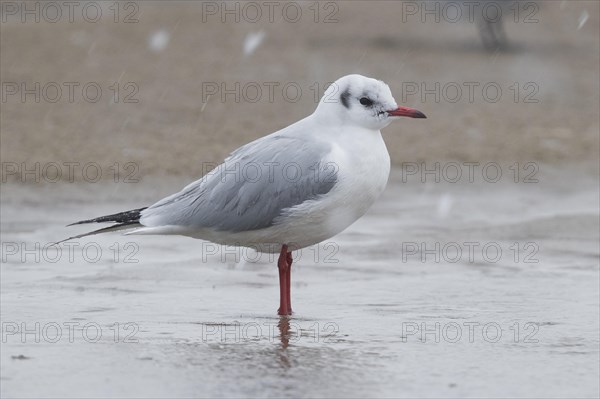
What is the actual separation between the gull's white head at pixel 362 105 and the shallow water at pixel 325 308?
3.25 feet

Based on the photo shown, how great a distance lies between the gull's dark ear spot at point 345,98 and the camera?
21.1ft

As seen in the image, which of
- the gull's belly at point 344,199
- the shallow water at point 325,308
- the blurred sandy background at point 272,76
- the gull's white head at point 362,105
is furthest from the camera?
the blurred sandy background at point 272,76

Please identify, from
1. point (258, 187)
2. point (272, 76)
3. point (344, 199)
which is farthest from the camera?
point (272, 76)

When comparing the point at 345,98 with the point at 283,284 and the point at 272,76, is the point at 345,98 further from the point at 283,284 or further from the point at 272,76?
the point at 272,76

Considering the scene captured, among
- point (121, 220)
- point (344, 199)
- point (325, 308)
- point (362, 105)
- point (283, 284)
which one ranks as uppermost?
point (362, 105)

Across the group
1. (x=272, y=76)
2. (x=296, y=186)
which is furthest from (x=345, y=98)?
(x=272, y=76)

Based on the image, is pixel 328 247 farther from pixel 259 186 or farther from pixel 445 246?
pixel 259 186

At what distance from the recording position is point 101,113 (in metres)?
13.5

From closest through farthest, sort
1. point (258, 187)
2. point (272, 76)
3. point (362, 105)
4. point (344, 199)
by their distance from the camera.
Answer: point (344, 199), point (258, 187), point (362, 105), point (272, 76)

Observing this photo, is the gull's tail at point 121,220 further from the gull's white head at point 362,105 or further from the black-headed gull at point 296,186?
the gull's white head at point 362,105

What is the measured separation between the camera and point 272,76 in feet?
50.4

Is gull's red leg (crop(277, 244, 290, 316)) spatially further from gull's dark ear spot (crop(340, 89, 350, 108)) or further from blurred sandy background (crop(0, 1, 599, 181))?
blurred sandy background (crop(0, 1, 599, 181))

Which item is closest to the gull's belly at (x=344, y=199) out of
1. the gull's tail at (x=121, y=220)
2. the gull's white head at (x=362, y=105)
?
the gull's white head at (x=362, y=105)

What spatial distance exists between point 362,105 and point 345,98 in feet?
0.33
